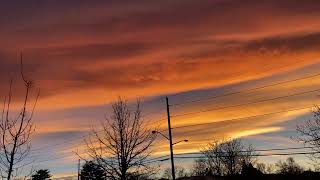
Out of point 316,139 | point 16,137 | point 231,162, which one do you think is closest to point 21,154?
point 16,137

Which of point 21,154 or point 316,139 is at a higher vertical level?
point 316,139

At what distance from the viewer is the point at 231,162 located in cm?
9375

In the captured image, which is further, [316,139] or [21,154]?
[316,139]

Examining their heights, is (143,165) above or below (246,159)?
below

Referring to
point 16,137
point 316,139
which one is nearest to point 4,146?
point 16,137

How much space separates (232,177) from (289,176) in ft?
47.5

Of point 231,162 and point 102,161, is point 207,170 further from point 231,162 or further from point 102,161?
point 102,161

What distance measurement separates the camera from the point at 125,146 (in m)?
26.0

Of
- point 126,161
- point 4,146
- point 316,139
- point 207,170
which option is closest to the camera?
point 4,146

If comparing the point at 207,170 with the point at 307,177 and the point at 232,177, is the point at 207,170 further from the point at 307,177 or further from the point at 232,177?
the point at 307,177

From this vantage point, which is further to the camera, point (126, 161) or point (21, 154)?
point (126, 161)

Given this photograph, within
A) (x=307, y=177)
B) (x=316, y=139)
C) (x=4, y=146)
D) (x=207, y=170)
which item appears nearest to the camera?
(x=4, y=146)

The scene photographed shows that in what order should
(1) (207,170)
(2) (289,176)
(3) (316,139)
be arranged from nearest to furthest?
(3) (316,139) → (2) (289,176) → (1) (207,170)

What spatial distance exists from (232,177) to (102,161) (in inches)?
2341
